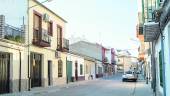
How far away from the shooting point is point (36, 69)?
32.5 m

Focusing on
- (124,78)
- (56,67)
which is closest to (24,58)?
(56,67)

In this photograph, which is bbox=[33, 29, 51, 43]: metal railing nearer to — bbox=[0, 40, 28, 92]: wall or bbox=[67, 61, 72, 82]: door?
bbox=[0, 40, 28, 92]: wall

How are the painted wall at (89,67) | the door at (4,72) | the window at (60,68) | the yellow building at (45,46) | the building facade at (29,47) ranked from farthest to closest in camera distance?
the painted wall at (89,67), the window at (60,68), the yellow building at (45,46), the building facade at (29,47), the door at (4,72)

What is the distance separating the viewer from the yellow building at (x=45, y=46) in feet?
101

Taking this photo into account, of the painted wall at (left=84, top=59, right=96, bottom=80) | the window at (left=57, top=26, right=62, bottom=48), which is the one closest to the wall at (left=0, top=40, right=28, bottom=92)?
the window at (left=57, top=26, right=62, bottom=48)

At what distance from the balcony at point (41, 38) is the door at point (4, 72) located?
16.5ft

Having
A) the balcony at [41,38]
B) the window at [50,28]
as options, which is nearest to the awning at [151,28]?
the balcony at [41,38]

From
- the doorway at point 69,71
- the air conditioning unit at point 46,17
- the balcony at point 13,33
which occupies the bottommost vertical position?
the doorway at point 69,71

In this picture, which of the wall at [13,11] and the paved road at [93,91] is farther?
the wall at [13,11]

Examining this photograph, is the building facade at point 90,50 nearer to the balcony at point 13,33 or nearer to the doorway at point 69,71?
the doorway at point 69,71

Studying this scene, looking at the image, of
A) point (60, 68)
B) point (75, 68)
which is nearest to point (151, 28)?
point (60, 68)

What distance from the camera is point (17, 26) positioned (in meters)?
29.5

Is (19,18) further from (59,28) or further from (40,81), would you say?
(59,28)

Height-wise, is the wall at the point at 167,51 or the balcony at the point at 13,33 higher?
the balcony at the point at 13,33
